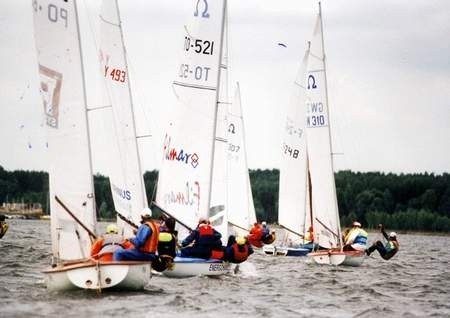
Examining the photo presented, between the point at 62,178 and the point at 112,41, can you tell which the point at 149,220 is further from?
the point at 112,41

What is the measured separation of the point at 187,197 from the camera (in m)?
24.6

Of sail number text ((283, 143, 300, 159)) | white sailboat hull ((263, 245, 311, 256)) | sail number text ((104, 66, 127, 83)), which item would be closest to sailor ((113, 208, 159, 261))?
sail number text ((104, 66, 127, 83))

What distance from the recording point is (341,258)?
30.3m

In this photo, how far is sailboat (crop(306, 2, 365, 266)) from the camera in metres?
32.8

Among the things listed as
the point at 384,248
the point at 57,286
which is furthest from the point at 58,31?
the point at 384,248

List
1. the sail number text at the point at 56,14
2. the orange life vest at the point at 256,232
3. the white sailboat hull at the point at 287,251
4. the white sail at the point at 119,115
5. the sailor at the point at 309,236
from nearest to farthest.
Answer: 1. the sail number text at the point at 56,14
2. the white sail at the point at 119,115
3. the white sailboat hull at the point at 287,251
4. the sailor at the point at 309,236
5. the orange life vest at the point at 256,232

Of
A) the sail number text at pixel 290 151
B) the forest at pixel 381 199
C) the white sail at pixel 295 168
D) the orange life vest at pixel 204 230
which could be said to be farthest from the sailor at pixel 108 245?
the forest at pixel 381 199

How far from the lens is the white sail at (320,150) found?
32.9 metres

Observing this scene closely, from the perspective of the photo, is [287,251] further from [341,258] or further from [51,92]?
[51,92]

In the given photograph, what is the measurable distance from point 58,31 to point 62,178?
8.96ft

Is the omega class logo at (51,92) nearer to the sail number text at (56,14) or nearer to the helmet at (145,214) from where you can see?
the sail number text at (56,14)

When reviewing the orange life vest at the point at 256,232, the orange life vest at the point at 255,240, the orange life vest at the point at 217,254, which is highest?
the orange life vest at the point at 256,232

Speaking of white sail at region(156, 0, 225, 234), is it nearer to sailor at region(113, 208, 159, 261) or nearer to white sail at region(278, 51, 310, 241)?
sailor at region(113, 208, 159, 261)

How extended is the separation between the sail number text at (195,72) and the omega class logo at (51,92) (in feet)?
20.4
